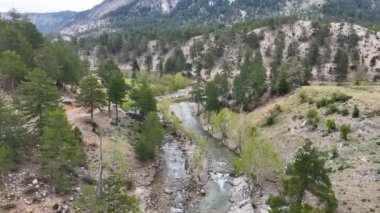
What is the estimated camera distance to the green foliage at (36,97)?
221 feet

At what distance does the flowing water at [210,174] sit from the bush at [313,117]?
17.0m

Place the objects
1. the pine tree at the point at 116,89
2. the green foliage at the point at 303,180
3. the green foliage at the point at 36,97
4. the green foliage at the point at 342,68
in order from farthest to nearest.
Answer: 1. the green foliage at the point at 342,68
2. the pine tree at the point at 116,89
3. the green foliage at the point at 36,97
4. the green foliage at the point at 303,180

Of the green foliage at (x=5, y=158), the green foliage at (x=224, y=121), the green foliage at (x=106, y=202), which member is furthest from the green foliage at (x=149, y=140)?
the green foliage at (x=106, y=202)

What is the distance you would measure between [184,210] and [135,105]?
4083cm

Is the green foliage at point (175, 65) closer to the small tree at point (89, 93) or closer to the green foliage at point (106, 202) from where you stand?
the small tree at point (89, 93)

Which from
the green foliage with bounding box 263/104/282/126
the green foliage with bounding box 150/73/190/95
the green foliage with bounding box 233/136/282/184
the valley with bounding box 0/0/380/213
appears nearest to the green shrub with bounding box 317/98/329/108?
the valley with bounding box 0/0/380/213

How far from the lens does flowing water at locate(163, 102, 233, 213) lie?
63250 millimetres

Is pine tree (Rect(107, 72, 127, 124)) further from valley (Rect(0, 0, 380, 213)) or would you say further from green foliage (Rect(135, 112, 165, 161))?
green foliage (Rect(135, 112, 165, 161))

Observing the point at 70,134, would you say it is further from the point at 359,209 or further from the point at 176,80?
the point at 176,80

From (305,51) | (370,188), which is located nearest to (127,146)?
(370,188)

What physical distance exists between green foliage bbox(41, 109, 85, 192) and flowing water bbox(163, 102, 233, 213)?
51.5 feet

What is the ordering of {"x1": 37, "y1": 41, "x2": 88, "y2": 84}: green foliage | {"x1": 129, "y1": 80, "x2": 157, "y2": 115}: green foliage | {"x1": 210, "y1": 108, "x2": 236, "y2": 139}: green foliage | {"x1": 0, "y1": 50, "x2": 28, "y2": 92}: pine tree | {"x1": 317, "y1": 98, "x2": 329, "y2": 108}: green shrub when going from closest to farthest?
1. {"x1": 0, "y1": 50, "x2": 28, "y2": 92}: pine tree
2. {"x1": 210, "y1": 108, "x2": 236, "y2": 139}: green foliage
3. {"x1": 37, "y1": 41, "x2": 88, "y2": 84}: green foliage
4. {"x1": 317, "y1": 98, "x2": 329, "y2": 108}: green shrub
5. {"x1": 129, "y1": 80, "x2": 157, "y2": 115}: green foliage

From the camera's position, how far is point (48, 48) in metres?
95.8

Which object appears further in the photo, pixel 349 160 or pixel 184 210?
pixel 349 160
